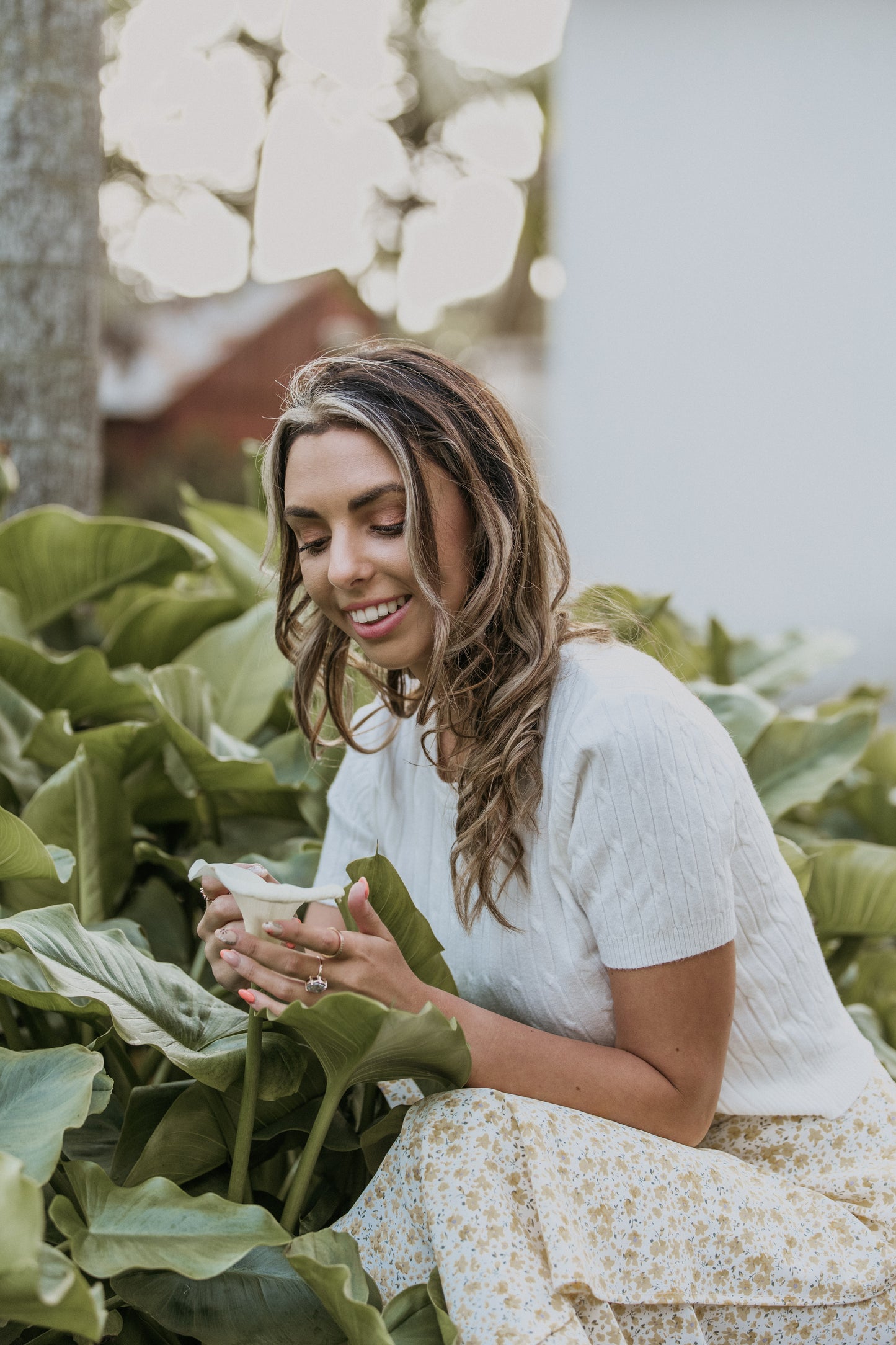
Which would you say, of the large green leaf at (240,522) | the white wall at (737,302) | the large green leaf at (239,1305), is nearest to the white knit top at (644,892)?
the large green leaf at (239,1305)

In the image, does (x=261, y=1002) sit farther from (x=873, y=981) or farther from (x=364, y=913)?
(x=873, y=981)

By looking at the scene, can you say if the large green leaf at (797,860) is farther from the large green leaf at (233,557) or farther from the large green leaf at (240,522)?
the large green leaf at (240,522)

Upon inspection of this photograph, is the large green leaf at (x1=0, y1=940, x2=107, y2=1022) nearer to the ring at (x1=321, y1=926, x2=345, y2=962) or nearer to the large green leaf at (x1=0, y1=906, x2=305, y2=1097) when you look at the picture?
the large green leaf at (x1=0, y1=906, x2=305, y2=1097)

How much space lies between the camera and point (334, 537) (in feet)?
4.95

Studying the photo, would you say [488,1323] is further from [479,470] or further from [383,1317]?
[479,470]

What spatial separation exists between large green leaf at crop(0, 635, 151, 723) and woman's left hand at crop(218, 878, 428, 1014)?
0.91 metres

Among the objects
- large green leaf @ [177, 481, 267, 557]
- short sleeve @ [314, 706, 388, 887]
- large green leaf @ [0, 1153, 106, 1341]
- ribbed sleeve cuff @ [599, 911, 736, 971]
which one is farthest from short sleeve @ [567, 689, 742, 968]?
large green leaf @ [177, 481, 267, 557]

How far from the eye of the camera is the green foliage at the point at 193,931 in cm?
118

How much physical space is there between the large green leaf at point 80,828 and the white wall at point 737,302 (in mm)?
4525

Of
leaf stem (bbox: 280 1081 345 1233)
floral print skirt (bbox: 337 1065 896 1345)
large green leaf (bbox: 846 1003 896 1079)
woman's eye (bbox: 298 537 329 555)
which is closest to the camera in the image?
floral print skirt (bbox: 337 1065 896 1345)

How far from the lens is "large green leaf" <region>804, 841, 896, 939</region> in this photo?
6.53 ft

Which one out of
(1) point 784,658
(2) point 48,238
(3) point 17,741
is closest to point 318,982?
(3) point 17,741

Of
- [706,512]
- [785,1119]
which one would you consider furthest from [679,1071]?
[706,512]

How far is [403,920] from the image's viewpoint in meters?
1.38
